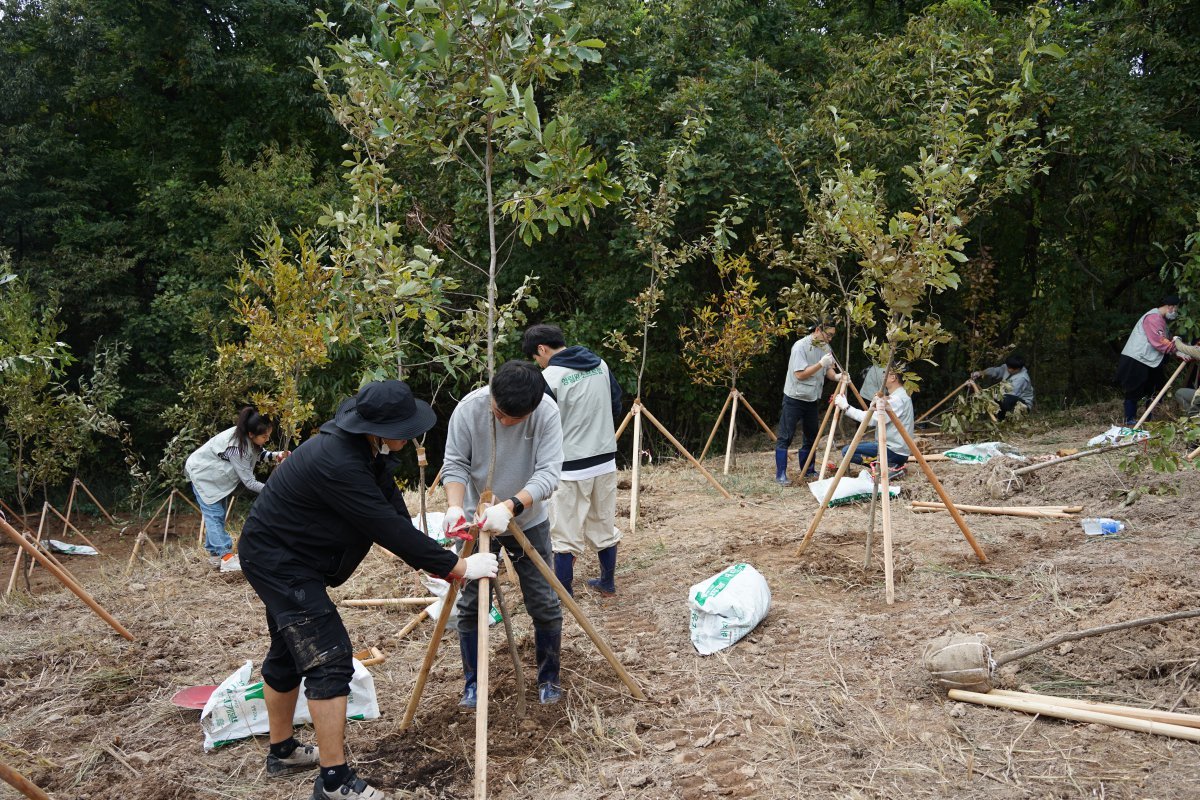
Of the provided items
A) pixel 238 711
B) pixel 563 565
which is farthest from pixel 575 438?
pixel 238 711

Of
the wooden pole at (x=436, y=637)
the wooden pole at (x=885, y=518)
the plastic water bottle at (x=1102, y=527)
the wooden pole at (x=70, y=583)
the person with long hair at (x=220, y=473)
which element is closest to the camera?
the wooden pole at (x=436, y=637)

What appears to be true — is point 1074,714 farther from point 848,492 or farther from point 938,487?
point 848,492

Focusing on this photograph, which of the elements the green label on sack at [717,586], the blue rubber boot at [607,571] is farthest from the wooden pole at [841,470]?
the blue rubber boot at [607,571]

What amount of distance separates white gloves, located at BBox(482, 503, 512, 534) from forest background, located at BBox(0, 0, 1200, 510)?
2.51 m

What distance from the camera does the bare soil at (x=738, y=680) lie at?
3.30 metres

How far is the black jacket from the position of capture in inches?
127

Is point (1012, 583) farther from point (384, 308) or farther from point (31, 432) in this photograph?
point (31, 432)

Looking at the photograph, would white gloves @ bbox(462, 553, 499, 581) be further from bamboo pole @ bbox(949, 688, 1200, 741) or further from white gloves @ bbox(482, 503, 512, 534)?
bamboo pole @ bbox(949, 688, 1200, 741)

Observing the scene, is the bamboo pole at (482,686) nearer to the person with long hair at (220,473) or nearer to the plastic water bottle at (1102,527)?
the plastic water bottle at (1102,527)

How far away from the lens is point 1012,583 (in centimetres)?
496

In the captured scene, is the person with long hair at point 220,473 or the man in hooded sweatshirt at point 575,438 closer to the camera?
the man in hooded sweatshirt at point 575,438

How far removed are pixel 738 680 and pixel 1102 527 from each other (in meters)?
3.28

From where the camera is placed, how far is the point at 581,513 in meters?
5.16

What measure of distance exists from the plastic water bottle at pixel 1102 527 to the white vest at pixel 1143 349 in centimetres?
473
